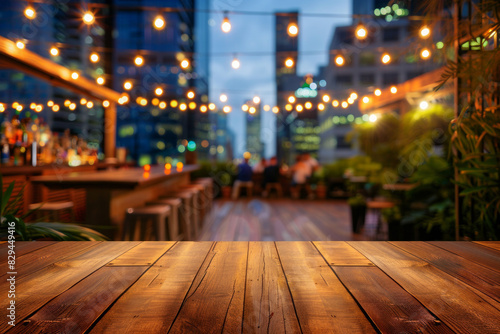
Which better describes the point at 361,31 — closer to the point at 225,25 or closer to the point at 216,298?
the point at 225,25

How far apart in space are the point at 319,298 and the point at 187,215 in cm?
400

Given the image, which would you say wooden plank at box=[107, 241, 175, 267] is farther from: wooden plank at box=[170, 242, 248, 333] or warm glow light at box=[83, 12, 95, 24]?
→ warm glow light at box=[83, 12, 95, 24]

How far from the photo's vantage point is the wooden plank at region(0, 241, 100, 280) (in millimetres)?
1292

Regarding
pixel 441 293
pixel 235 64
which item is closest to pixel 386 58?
pixel 235 64

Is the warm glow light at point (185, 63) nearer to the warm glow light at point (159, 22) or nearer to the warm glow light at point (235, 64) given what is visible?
the warm glow light at point (235, 64)

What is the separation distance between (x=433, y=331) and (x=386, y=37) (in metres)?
47.4

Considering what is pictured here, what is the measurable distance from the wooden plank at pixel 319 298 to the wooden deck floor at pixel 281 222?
351 centimetres

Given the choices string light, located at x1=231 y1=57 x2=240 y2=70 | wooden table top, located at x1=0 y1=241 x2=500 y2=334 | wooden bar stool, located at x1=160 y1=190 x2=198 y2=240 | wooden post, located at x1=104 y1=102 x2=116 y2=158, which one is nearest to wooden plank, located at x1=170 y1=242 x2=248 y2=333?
wooden table top, located at x1=0 y1=241 x2=500 y2=334

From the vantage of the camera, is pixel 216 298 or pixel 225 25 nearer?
pixel 216 298

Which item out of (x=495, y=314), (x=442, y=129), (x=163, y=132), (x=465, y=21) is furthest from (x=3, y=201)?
(x=163, y=132)

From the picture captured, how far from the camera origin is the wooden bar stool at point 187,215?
478cm

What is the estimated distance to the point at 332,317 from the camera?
911 millimetres

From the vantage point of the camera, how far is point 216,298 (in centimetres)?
104

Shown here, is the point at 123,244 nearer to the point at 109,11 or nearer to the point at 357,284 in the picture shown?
the point at 357,284
